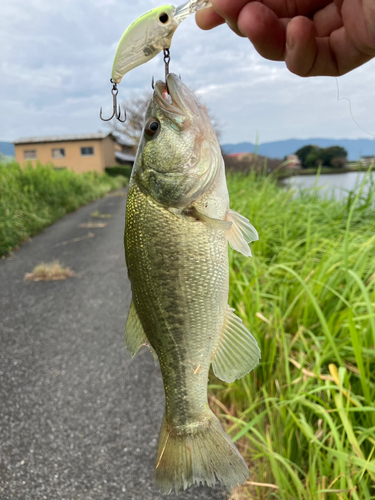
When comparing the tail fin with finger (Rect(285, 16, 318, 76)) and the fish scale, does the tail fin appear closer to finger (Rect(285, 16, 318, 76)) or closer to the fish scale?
the fish scale

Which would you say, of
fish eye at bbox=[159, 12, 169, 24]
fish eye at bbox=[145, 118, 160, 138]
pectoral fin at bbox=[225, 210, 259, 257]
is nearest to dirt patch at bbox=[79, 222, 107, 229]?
fish eye at bbox=[145, 118, 160, 138]

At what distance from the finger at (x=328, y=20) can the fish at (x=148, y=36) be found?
1045 millimetres

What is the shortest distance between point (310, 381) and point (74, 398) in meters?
3.19

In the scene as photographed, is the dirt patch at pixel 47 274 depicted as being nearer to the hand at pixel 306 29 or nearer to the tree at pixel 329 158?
the tree at pixel 329 158

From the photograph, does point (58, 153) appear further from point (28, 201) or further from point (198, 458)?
point (198, 458)

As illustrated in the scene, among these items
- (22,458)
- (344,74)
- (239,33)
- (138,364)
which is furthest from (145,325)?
(138,364)

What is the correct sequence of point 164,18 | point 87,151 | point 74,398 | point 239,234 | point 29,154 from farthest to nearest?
point 29,154
point 87,151
point 74,398
point 239,234
point 164,18

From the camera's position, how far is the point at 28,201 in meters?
12.2

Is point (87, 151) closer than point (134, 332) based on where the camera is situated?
No

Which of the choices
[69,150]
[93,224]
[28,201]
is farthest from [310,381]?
[69,150]

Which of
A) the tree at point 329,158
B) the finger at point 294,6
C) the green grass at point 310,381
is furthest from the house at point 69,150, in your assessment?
the finger at point 294,6

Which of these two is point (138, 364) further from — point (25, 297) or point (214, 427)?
point (214, 427)

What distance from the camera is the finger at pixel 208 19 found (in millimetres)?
1701

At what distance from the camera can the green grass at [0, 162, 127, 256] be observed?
995 cm
